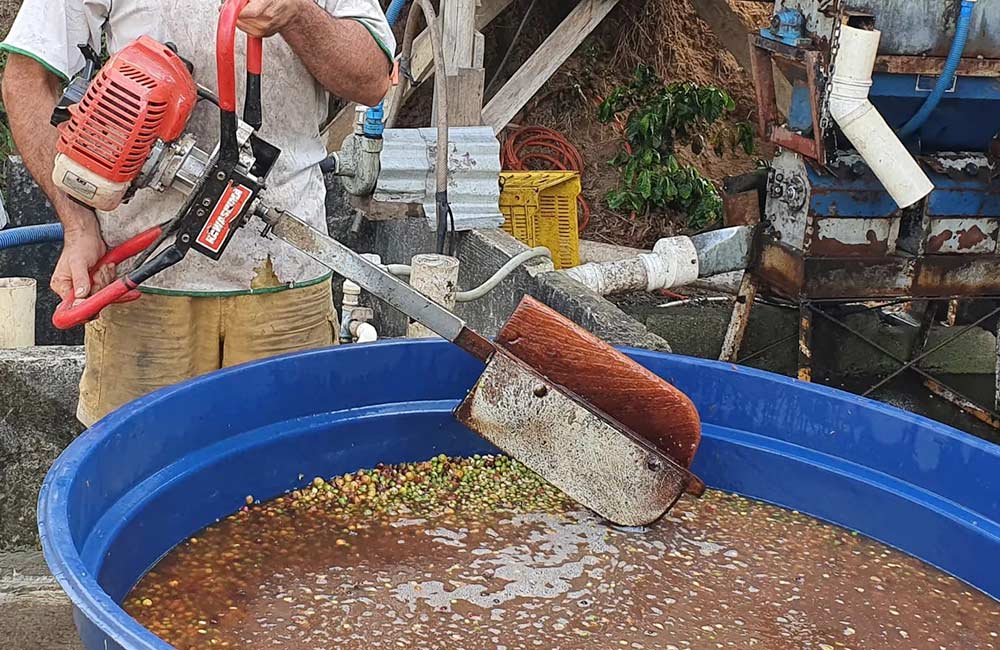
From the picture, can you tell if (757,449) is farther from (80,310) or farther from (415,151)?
(415,151)

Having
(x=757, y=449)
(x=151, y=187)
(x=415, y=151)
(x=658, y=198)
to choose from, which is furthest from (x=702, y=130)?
(x=151, y=187)

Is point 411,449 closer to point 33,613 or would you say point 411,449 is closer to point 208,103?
point 208,103

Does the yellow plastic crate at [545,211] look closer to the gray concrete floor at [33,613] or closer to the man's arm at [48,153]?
the gray concrete floor at [33,613]

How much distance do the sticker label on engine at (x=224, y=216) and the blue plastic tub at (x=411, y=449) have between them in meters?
0.26

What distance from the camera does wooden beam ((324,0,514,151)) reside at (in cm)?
459

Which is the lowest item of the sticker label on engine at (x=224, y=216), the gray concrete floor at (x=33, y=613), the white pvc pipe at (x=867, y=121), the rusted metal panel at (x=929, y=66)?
the gray concrete floor at (x=33, y=613)

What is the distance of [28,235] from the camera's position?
3217 mm

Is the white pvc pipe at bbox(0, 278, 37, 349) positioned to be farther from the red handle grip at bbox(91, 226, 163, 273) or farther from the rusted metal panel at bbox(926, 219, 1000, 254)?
the rusted metal panel at bbox(926, 219, 1000, 254)

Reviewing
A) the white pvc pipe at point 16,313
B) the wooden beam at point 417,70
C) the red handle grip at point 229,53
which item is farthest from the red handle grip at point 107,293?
the wooden beam at point 417,70

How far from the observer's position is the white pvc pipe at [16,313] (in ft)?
10.2

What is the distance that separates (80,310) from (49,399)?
1043mm

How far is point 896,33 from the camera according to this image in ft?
10.8

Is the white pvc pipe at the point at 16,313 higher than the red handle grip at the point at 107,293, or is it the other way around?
the red handle grip at the point at 107,293

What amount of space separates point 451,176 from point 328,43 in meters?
1.93
